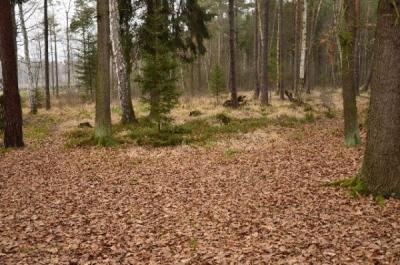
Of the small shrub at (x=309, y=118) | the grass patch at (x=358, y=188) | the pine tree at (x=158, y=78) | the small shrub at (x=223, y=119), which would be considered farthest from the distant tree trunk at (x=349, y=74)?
the small shrub at (x=223, y=119)

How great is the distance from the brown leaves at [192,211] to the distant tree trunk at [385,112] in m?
0.42

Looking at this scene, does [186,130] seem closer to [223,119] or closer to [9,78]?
[223,119]

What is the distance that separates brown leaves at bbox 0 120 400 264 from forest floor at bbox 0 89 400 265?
20 mm

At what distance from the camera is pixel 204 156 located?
440 inches

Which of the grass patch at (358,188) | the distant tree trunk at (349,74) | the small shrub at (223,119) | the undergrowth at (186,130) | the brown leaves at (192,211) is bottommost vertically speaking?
the brown leaves at (192,211)

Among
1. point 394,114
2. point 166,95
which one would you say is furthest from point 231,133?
point 394,114

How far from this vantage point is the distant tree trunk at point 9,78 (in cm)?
1162

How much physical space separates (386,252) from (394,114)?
253 cm

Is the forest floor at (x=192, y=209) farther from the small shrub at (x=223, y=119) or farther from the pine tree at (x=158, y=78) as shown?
the small shrub at (x=223, y=119)

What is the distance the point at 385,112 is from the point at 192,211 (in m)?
3.87

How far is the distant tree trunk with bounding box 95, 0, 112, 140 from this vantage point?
40.6 feet

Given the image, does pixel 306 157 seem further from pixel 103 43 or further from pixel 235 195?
pixel 103 43

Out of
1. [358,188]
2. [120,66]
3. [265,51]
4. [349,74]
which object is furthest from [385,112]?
[265,51]

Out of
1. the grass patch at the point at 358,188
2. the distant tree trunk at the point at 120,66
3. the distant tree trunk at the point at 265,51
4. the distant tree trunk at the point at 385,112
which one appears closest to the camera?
the distant tree trunk at the point at 385,112
